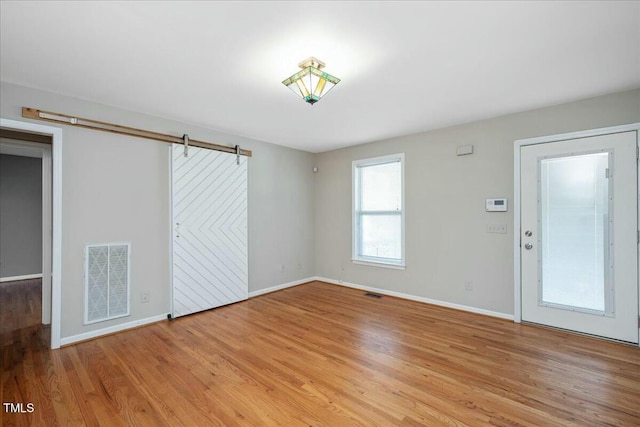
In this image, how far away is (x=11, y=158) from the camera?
5.87 meters

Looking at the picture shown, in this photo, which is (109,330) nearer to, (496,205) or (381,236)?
(381,236)

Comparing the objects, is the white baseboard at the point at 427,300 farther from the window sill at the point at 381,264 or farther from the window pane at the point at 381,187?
the window pane at the point at 381,187

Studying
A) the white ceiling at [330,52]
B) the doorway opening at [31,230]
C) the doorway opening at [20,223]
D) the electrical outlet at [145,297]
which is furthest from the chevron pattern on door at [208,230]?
the doorway opening at [20,223]

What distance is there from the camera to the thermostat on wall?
3564 mm

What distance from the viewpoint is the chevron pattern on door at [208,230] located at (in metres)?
3.73

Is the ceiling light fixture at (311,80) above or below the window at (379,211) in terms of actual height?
above

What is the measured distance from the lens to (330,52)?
2148 millimetres

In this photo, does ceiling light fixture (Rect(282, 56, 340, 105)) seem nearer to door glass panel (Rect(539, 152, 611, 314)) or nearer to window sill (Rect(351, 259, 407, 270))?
door glass panel (Rect(539, 152, 611, 314))

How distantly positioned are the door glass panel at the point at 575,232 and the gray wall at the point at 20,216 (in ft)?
29.5

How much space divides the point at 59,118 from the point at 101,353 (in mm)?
2376

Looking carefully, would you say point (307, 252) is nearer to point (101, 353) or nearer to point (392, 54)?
point (101, 353)

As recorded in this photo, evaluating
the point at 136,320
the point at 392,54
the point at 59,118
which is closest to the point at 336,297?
the point at 136,320

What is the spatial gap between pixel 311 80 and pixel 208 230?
2.62 metres

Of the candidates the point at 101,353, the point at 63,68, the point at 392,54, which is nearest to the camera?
the point at 392,54
